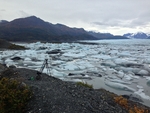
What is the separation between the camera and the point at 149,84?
30.8 ft

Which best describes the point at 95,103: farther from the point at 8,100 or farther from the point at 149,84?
the point at 149,84

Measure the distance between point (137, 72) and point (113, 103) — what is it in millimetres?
8527

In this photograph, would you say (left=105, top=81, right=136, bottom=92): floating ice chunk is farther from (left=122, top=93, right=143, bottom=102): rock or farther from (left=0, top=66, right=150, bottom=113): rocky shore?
(left=0, top=66, right=150, bottom=113): rocky shore

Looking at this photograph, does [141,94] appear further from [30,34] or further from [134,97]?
[30,34]

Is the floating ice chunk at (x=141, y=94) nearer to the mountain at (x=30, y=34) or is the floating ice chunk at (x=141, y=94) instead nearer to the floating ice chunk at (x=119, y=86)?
the floating ice chunk at (x=119, y=86)

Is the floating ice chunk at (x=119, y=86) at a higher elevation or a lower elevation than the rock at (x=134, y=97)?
lower

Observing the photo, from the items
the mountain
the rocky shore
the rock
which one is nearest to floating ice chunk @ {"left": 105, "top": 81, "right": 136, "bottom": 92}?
the rock

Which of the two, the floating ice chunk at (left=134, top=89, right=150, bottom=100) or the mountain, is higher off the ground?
the mountain

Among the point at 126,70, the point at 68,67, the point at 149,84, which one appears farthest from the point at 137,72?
the point at 68,67

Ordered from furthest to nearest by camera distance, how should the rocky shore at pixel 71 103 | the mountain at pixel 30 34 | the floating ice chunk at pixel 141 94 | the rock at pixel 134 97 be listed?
the mountain at pixel 30 34 → the floating ice chunk at pixel 141 94 → the rock at pixel 134 97 → the rocky shore at pixel 71 103

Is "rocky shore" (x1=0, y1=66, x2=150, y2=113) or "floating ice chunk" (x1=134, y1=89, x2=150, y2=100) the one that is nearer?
"rocky shore" (x1=0, y1=66, x2=150, y2=113)

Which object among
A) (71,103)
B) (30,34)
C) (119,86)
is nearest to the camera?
(71,103)

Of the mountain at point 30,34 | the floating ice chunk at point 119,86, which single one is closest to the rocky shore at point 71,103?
the floating ice chunk at point 119,86

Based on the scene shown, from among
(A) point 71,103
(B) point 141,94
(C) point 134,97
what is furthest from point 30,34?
(A) point 71,103
